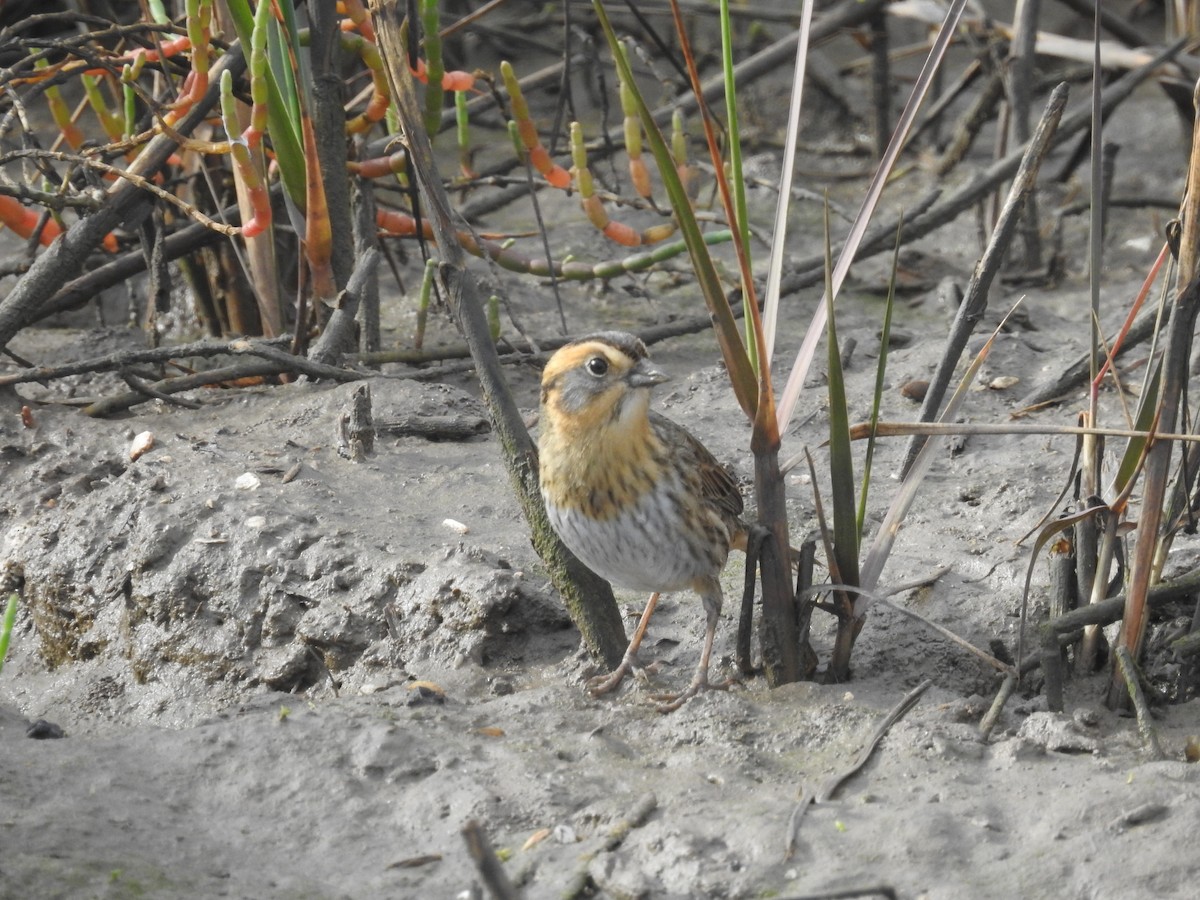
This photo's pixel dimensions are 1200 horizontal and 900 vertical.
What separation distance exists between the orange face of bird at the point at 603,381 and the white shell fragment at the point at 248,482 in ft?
4.36

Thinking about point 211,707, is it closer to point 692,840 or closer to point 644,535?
point 644,535

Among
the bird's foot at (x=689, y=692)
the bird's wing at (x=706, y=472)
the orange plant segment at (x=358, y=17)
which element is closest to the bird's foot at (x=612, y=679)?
the bird's foot at (x=689, y=692)

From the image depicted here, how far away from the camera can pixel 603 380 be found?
156 inches

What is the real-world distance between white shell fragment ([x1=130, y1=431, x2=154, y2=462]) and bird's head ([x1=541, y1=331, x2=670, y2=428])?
1.84 meters

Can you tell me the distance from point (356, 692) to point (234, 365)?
1.97m

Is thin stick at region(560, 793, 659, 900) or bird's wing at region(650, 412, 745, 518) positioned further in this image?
bird's wing at region(650, 412, 745, 518)

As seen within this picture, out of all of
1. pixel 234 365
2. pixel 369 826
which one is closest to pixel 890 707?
pixel 369 826

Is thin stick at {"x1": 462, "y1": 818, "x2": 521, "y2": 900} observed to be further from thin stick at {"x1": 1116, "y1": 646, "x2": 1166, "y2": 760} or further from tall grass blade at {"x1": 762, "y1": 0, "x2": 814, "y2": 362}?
thin stick at {"x1": 1116, "y1": 646, "x2": 1166, "y2": 760}

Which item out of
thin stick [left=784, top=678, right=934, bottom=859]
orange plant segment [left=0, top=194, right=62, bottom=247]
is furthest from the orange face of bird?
orange plant segment [left=0, top=194, right=62, bottom=247]

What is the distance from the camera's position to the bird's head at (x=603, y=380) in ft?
12.9

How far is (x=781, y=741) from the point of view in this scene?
3617 mm

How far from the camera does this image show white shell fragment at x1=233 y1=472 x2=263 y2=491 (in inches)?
191

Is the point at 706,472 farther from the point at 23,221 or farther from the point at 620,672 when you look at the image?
the point at 23,221

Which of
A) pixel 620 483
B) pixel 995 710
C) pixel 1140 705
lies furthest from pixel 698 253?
pixel 1140 705
